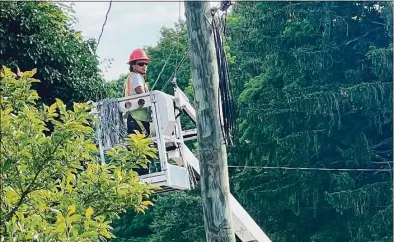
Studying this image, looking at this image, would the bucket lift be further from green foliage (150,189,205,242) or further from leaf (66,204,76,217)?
green foliage (150,189,205,242)

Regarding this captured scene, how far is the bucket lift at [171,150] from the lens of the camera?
7230 millimetres

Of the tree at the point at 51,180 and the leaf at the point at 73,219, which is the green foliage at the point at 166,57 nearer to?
the tree at the point at 51,180

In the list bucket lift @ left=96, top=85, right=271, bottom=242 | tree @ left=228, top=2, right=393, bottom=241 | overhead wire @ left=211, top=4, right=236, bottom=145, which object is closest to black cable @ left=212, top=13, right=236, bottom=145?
overhead wire @ left=211, top=4, right=236, bottom=145

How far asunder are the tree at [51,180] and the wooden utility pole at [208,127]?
49 centimetres

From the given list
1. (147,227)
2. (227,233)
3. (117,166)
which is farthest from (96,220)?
(147,227)

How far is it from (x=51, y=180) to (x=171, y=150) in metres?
2.63

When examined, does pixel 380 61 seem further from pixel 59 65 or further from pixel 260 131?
pixel 59 65

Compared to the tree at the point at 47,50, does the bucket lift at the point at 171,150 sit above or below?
below

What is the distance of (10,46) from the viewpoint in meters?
13.9

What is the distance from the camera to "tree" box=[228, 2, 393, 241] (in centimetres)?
2234

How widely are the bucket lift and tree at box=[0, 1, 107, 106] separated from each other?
644cm

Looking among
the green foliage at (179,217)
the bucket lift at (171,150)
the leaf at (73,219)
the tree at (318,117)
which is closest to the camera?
the leaf at (73,219)

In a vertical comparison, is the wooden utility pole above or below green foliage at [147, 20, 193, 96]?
below

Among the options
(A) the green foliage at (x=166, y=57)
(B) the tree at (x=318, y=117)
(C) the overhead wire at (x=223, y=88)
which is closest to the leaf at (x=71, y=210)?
(C) the overhead wire at (x=223, y=88)
